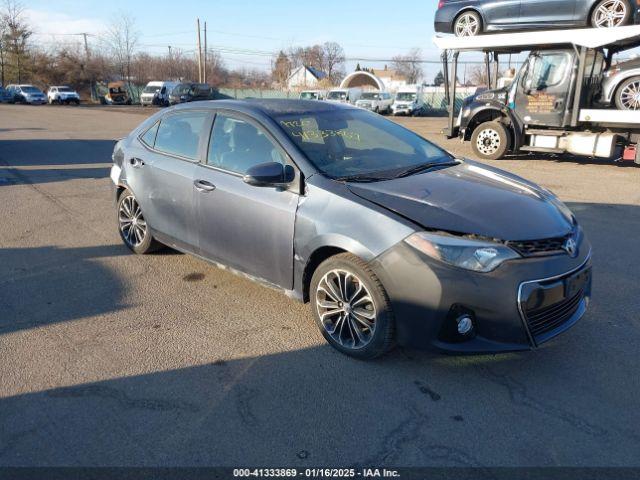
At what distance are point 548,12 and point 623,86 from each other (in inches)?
90.2

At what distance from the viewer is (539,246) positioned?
119 inches

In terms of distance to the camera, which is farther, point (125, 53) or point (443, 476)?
point (125, 53)

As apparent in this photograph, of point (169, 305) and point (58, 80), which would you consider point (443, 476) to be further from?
point (58, 80)

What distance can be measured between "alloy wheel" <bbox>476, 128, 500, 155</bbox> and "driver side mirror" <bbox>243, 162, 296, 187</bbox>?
10163 millimetres

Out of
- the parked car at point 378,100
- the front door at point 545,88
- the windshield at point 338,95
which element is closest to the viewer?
the front door at point 545,88

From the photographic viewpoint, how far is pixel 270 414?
2.84m

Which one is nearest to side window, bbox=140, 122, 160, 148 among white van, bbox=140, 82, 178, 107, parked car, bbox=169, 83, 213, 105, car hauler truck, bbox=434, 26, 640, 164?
car hauler truck, bbox=434, 26, 640, 164

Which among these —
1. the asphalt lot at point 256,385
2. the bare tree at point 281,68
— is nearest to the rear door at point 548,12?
the asphalt lot at point 256,385

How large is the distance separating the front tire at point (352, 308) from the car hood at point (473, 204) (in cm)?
47

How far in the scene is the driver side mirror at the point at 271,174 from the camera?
3494 millimetres

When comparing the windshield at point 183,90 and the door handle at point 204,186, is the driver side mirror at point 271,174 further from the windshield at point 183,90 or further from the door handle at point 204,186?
the windshield at point 183,90

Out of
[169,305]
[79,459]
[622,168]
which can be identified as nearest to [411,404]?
[79,459]

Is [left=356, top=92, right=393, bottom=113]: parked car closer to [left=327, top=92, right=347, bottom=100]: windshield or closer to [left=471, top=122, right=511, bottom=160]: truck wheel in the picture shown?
[left=327, top=92, right=347, bottom=100]: windshield

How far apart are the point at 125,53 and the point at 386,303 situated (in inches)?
3063
